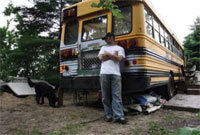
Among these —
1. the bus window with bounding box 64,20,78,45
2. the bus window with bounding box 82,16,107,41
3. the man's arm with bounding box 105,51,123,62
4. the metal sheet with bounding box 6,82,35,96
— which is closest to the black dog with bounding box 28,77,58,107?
the bus window with bounding box 64,20,78,45

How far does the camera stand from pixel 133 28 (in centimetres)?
363

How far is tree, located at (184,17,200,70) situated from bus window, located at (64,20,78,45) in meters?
15.1

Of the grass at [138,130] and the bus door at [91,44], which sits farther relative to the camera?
the bus door at [91,44]

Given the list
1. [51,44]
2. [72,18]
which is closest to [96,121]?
[72,18]

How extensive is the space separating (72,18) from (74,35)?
0.46 metres

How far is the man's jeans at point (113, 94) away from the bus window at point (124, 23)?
1184mm

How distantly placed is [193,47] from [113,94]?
1754 cm

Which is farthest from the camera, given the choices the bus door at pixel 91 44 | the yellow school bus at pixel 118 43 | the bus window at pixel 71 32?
the bus window at pixel 71 32

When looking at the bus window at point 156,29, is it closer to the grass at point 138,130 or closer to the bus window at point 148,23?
the bus window at point 148,23

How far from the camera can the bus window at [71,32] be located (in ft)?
15.4

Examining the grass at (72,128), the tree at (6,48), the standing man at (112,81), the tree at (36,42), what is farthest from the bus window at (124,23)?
the tree at (6,48)

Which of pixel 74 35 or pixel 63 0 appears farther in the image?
pixel 63 0

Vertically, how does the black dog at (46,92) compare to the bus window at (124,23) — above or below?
below

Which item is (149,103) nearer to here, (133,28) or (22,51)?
(133,28)
